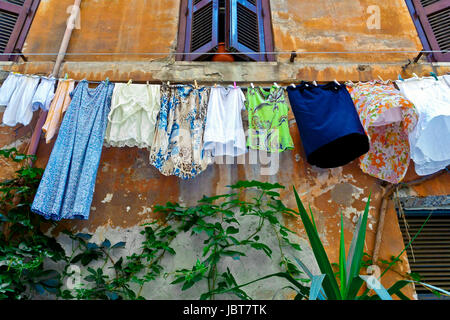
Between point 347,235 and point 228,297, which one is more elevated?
point 347,235

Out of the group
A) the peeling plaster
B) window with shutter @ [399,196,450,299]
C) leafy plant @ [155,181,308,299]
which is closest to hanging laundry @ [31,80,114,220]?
the peeling plaster

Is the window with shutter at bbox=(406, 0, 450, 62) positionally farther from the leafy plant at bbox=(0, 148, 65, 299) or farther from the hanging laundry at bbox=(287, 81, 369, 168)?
→ the leafy plant at bbox=(0, 148, 65, 299)

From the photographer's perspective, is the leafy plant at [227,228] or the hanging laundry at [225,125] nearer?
the leafy plant at [227,228]

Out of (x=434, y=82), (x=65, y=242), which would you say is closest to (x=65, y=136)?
(x=65, y=242)

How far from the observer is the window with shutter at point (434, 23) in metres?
4.21

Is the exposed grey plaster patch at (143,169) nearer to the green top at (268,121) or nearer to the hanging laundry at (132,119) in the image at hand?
the hanging laundry at (132,119)

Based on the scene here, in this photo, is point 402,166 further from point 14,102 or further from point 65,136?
point 14,102

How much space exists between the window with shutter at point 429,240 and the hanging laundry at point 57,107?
3.28m

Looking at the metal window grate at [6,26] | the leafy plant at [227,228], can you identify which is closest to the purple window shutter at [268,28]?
the leafy plant at [227,228]

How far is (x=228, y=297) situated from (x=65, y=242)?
1495 mm

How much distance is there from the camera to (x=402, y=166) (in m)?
3.32

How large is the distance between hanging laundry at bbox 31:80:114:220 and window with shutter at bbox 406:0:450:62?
3.62 meters

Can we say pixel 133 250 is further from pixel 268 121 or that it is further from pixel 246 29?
pixel 246 29

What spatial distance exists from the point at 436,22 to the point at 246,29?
7.47 feet
